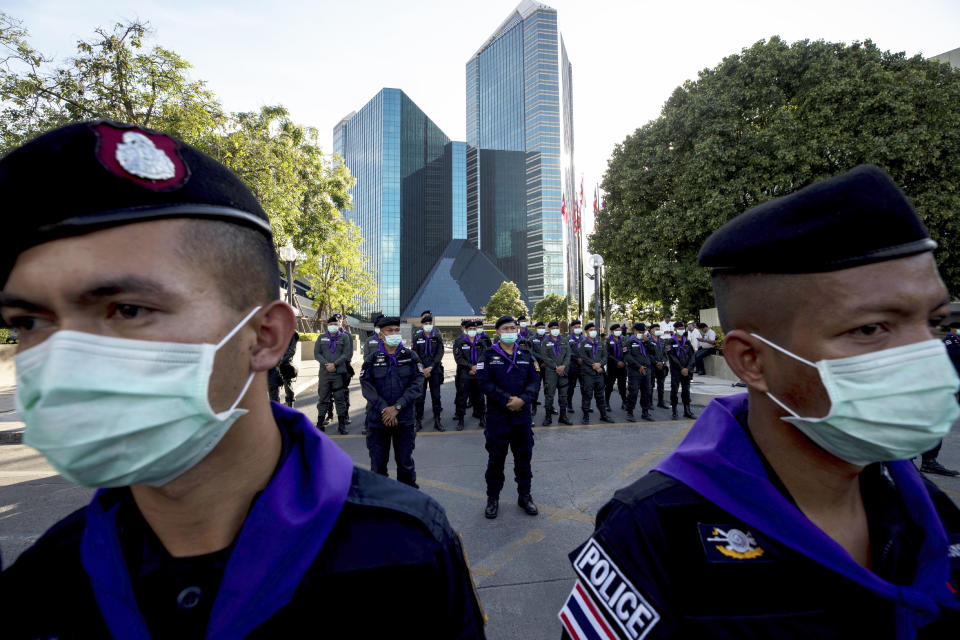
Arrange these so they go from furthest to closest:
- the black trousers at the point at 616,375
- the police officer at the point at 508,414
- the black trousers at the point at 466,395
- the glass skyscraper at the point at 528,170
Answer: the glass skyscraper at the point at 528,170 → the black trousers at the point at 616,375 → the black trousers at the point at 466,395 → the police officer at the point at 508,414

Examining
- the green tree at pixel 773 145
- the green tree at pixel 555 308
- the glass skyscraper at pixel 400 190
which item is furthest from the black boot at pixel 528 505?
the glass skyscraper at pixel 400 190

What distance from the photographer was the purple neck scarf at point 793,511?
1029mm

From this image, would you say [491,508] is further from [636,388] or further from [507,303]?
[507,303]

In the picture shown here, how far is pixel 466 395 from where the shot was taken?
930 centimetres

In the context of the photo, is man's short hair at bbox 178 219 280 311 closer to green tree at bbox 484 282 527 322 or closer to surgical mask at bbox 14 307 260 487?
surgical mask at bbox 14 307 260 487

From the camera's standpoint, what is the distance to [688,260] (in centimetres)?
1623

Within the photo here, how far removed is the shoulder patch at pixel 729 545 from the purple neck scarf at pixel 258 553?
967mm

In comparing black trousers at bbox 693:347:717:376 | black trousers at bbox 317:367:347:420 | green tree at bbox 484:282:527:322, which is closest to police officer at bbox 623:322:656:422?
black trousers at bbox 317:367:347:420

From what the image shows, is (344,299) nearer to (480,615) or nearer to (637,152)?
(637,152)

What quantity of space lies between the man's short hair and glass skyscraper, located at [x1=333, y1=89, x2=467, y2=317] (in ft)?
247

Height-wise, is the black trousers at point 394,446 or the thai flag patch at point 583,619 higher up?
the thai flag patch at point 583,619

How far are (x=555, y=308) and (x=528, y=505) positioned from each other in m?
47.2

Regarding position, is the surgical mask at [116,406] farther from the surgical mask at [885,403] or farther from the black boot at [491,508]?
the black boot at [491,508]

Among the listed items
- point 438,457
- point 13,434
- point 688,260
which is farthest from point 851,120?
point 13,434
